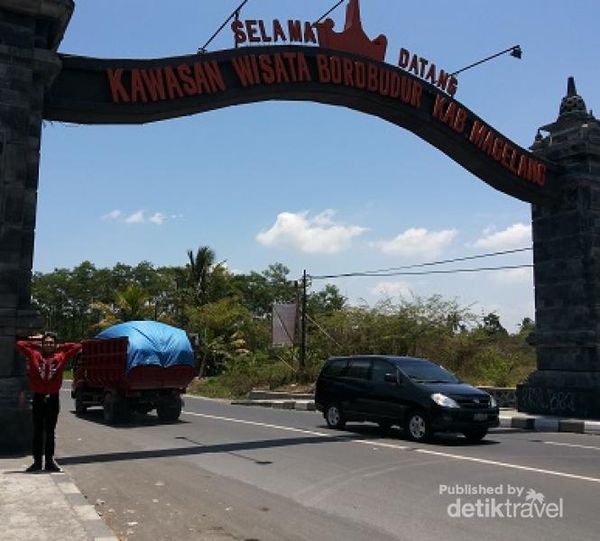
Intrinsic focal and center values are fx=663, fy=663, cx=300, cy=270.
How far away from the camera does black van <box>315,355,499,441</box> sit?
12.6 m

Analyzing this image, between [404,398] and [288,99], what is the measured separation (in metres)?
6.95

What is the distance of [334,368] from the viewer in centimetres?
1587

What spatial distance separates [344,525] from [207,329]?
35.4 meters

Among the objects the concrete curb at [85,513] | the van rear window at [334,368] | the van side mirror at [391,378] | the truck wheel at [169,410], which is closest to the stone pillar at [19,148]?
the concrete curb at [85,513]

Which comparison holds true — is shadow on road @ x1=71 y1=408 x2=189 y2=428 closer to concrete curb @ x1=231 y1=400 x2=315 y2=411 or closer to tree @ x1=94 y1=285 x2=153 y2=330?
concrete curb @ x1=231 y1=400 x2=315 y2=411

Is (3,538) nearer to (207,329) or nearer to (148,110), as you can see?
(148,110)

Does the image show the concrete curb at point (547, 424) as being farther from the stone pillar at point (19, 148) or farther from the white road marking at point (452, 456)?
the stone pillar at point (19, 148)

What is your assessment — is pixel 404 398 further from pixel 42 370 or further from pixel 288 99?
pixel 42 370

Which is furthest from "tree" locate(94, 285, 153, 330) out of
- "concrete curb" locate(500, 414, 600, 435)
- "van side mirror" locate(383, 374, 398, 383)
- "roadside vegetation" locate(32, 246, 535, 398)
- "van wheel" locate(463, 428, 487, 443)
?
"van wheel" locate(463, 428, 487, 443)

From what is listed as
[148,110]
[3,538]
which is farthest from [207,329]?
[3,538]

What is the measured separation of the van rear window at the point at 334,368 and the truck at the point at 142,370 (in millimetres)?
4091

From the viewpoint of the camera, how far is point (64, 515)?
21.0ft

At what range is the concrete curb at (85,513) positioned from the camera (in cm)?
578

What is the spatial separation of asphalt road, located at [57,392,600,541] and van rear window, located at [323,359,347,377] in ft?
5.44
